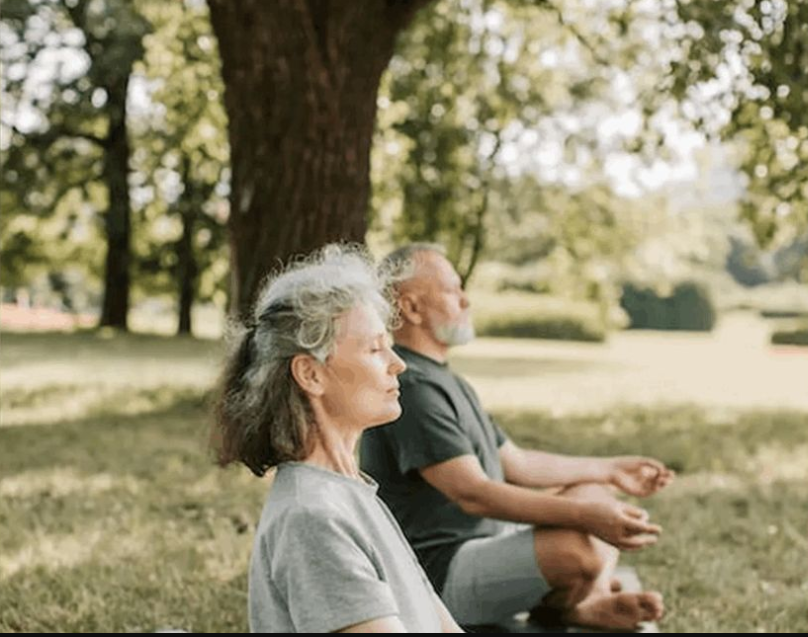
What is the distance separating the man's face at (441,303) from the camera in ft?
13.5

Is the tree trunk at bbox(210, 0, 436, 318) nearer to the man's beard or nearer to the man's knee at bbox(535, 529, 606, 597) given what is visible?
the man's beard

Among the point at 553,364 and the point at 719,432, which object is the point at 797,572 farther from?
the point at 553,364

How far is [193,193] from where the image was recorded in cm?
2698

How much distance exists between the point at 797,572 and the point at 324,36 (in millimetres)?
3796

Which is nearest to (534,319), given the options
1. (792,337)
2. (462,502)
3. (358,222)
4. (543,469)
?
(792,337)

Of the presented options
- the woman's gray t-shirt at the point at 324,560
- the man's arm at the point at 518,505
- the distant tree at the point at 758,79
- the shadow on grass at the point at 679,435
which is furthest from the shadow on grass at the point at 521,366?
the woman's gray t-shirt at the point at 324,560

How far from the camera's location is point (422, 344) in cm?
415

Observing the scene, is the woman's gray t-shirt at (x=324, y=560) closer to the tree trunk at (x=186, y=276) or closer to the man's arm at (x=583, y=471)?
the man's arm at (x=583, y=471)

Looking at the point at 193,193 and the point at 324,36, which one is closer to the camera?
the point at 324,36

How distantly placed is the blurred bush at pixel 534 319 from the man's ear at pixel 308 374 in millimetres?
37207

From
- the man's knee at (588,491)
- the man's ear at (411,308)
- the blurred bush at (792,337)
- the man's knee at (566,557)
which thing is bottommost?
the blurred bush at (792,337)

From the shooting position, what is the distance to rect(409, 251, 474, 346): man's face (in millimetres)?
4129

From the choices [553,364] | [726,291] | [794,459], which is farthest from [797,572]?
[726,291]

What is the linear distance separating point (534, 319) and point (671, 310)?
17.1m
